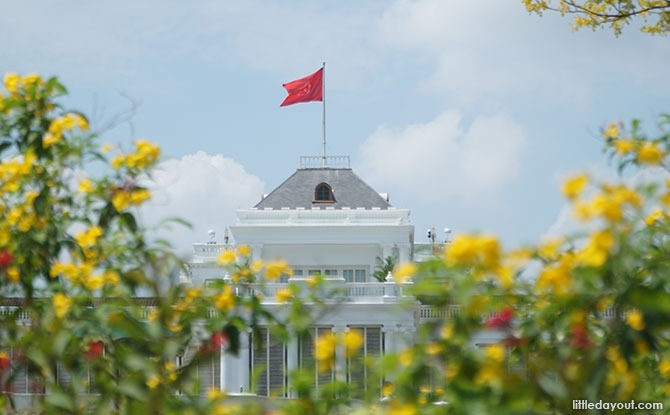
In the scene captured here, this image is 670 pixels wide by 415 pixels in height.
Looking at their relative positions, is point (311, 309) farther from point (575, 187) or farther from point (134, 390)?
point (575, 187)

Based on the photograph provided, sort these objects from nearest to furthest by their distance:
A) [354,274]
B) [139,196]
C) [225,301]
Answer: [225,301] < [139,196] < [354,274]

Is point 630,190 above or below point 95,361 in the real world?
above

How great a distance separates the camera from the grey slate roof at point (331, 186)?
140 ft

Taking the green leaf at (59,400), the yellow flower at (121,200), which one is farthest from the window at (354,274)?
the green leaf at (59,400)

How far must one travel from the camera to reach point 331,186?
4366 cm

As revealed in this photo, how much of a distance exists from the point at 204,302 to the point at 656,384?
2.72 m

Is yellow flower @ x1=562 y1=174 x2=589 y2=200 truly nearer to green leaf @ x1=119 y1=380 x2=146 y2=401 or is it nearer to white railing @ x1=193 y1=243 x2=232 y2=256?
green leaf @ x1=119 y1=380 x2=146 y2=401

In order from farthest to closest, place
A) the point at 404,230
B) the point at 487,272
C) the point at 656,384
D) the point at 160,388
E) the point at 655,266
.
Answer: the point at 404,230 < the point at 656,384 < the point at 160,388 < the point at 655,266 < the point at 487,272

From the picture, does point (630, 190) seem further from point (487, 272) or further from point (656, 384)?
point (656, 384)

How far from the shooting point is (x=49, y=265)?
5852mm

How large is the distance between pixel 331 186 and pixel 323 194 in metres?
0.78

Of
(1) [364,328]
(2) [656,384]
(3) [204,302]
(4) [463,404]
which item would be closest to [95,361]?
(3) [204,302]

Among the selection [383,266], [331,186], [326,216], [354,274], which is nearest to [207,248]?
[331,186]

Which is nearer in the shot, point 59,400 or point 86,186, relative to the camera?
point 59,400
